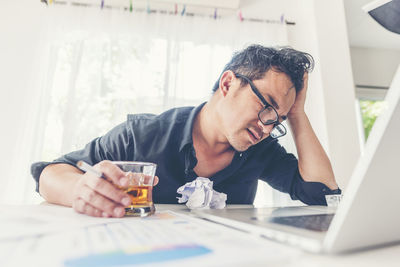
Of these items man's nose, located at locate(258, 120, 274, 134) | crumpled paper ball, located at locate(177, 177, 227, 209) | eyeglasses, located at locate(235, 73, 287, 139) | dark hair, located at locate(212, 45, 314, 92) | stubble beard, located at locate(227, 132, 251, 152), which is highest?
dark hair, located at locate(212, 45, 314, 92)

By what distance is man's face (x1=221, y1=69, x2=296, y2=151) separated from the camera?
3.28 feet

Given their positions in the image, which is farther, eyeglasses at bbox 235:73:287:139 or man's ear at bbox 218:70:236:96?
man's ear at bbox 218:70:236:96

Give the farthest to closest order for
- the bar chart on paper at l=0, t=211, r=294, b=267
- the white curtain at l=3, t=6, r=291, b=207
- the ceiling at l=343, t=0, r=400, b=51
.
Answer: the ceiling at l=343, t=0, r=400, b=51 → the white curtain at l=3, t=6, r=291, b=207 → the bar chart on paper at l=0, t=211, r=294, b=267

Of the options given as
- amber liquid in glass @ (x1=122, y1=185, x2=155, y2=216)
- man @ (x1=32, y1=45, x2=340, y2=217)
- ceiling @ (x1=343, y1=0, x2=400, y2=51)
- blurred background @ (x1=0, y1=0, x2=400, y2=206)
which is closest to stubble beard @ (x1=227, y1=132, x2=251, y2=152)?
man @ (x1=32, y1=45, x2=340, y2=217)

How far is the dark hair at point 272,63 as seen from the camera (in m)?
1.05

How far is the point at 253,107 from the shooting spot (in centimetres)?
101

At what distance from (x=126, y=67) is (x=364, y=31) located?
279 centimetres

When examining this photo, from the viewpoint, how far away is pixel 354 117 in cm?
225

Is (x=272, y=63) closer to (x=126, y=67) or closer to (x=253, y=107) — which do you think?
(x=253, y=107)

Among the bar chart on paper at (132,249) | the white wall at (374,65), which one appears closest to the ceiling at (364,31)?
the white wall at (374,65)

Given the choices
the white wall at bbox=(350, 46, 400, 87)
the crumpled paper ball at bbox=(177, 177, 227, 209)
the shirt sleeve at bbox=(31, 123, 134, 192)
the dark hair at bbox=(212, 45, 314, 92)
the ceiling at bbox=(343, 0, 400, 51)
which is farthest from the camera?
the white wall at bbox=(350, 46, 400, 87)

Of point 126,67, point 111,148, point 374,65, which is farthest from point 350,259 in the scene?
point 374,65

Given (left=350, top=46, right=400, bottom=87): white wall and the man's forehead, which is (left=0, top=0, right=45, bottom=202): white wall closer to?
the man's forehead

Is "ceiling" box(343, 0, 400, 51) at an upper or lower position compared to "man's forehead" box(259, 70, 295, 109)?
upper
